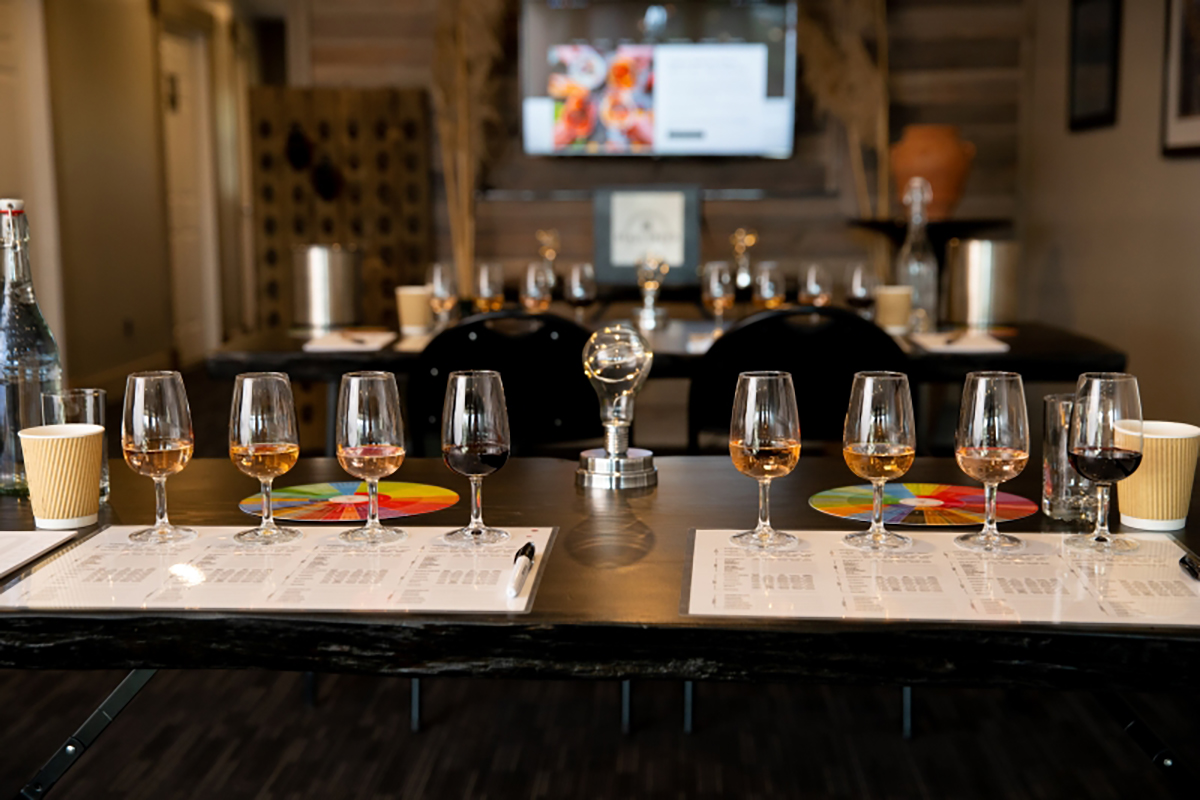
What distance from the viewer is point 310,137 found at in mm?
5207

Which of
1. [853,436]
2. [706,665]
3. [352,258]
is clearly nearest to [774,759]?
[853,436]

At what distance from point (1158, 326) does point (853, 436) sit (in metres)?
3.13

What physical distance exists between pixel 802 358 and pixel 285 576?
4.85 ft

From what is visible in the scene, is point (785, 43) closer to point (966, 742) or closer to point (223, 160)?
point (966, 742)

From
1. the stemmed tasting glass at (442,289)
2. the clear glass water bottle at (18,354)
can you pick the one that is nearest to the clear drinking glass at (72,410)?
the clear glass water bottle at (18,354)

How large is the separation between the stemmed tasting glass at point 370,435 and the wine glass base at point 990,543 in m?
0.54

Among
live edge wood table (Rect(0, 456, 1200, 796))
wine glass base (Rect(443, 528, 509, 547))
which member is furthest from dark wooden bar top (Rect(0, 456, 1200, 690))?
wine glass base (Rect(443, 528, 509, 547))

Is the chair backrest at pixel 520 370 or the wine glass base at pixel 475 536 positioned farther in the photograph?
the chair backrest at pixel 520 370

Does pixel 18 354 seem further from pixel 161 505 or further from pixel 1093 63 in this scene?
pixel 1093 63

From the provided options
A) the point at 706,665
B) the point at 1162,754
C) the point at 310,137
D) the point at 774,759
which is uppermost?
the point at 310,137

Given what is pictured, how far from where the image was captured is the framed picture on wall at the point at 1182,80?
11.4 feet

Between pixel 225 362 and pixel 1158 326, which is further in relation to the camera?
pixel 1158 326

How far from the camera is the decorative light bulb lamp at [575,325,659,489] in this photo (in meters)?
1.42

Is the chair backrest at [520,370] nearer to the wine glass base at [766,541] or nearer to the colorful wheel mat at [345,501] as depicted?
the colorful wheel mat at [345,501]
